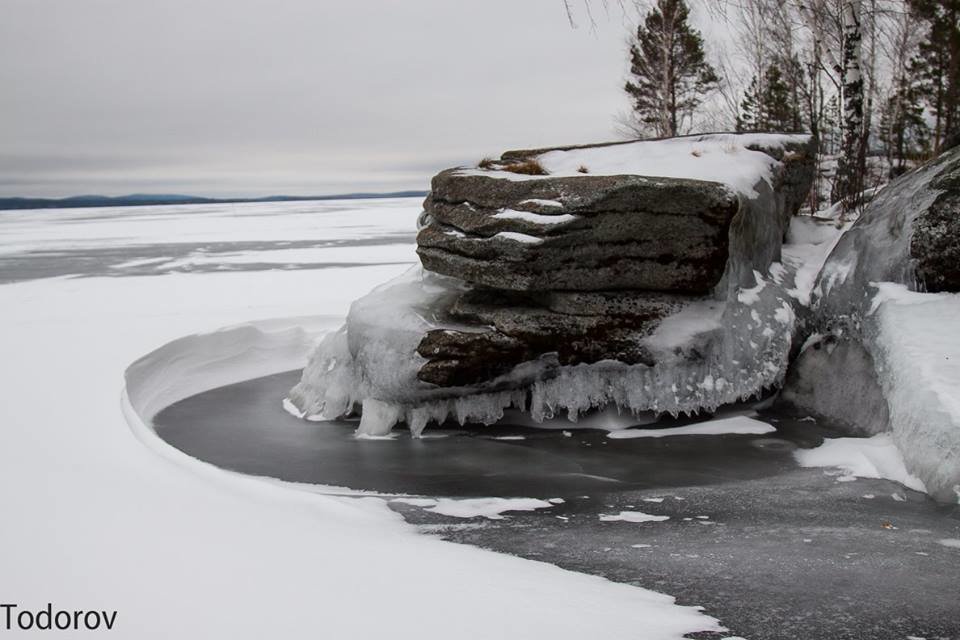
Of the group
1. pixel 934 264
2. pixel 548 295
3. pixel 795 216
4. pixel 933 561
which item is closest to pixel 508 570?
pixel 933 561

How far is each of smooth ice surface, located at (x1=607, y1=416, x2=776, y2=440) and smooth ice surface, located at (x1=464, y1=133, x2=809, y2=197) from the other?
2226mm

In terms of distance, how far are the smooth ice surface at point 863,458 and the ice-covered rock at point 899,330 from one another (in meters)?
0.09

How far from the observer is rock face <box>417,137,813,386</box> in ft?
23.8

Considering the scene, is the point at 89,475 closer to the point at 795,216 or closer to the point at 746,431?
the point at 746,431

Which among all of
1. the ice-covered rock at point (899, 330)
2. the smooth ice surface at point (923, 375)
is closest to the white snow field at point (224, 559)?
the smooth ice surface at point (923, 375)

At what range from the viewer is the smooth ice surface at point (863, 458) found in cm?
582

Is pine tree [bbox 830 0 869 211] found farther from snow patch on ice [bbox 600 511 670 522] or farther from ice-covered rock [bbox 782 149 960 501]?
snow patch on ice [bbox 600 511 670 522]

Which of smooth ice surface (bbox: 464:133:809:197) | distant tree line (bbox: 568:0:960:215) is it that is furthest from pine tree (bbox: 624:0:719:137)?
smooth ice surface (bbox: 464:133:809:197)

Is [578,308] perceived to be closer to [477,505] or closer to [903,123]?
[477,505]

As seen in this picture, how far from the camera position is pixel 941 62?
26.7m

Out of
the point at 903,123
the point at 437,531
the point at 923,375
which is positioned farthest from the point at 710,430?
the point at 903,123

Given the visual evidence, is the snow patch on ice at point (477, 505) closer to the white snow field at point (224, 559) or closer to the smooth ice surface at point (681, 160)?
the white snow field at point (224, 559)

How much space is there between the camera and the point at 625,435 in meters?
7.37

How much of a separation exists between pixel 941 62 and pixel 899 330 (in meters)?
24.8
